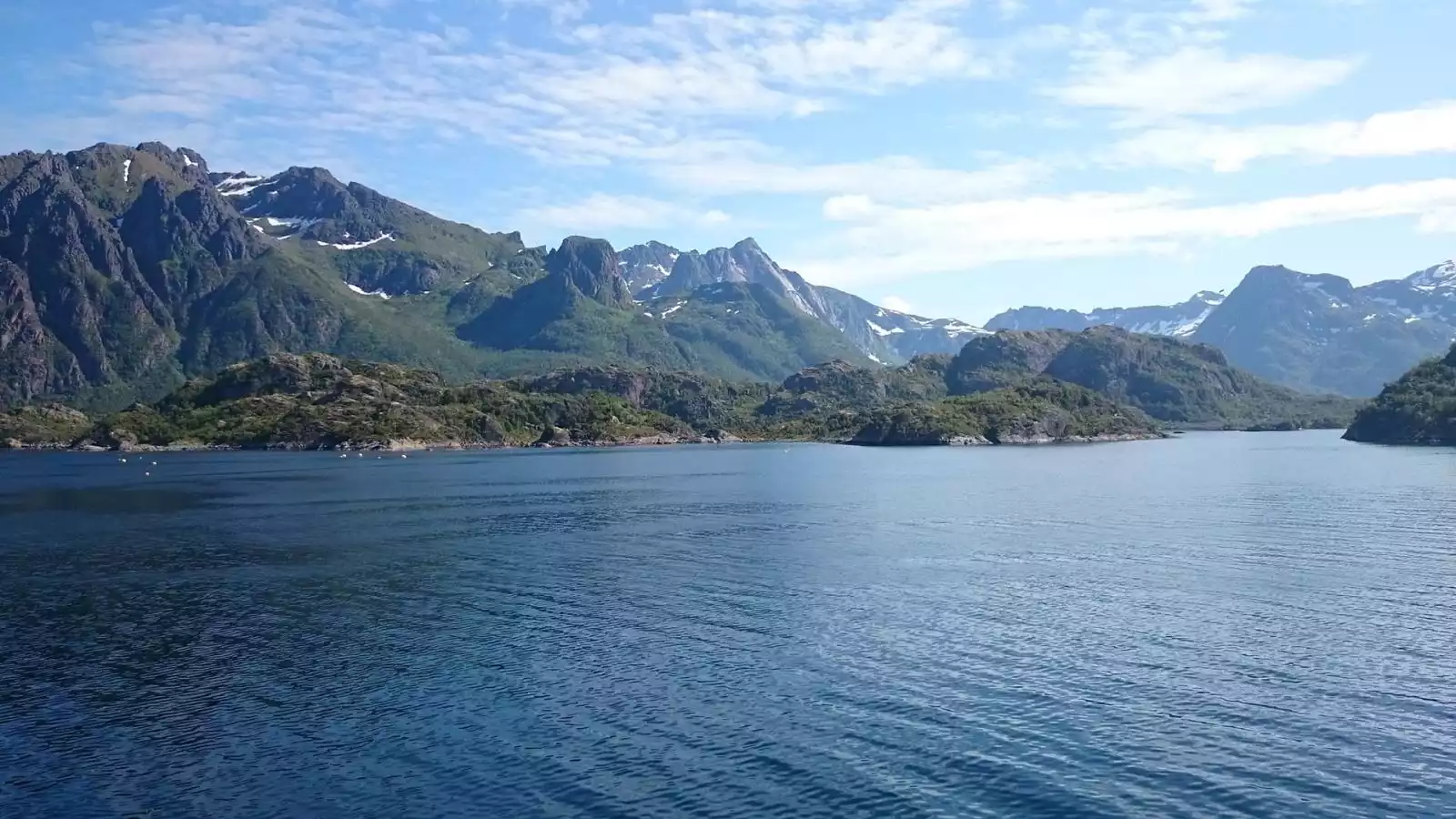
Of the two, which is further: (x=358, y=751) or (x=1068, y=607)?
(x=1068, y=607)

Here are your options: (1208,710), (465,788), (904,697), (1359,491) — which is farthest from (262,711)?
(1359,491)

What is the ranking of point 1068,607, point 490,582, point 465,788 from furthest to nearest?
1. point 490,582
2. point 1068,607
3. point 465,788

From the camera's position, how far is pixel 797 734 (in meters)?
37.8

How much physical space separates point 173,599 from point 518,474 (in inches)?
4975

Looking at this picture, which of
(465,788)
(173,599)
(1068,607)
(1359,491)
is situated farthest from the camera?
(1359,491)

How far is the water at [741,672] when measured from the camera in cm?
3309

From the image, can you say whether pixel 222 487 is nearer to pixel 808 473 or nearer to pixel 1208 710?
pixel 808 473

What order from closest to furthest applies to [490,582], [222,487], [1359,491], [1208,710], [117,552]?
[1208,710] → [490,582] → [117,552] → [1359,491] → [222,487]

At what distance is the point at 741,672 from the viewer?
4619 centimetres

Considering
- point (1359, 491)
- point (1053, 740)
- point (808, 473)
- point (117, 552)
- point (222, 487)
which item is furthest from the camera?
point (808, 473)

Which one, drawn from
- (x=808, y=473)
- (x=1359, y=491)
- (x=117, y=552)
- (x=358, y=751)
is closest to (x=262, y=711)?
(x=358, y=751)

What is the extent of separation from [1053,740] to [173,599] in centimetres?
5582

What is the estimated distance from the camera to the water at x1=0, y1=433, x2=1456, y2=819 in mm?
33094

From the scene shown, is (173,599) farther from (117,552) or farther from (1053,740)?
(1053,740)
